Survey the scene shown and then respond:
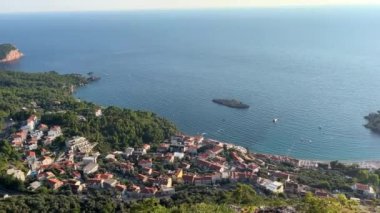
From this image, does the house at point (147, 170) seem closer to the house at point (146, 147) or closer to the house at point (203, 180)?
the house at point (203, 180)

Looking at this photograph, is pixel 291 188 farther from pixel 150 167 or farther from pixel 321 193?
pixel 150 167

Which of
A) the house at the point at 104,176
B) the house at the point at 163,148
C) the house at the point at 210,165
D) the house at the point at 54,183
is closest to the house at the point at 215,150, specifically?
the house at the point at 210,165

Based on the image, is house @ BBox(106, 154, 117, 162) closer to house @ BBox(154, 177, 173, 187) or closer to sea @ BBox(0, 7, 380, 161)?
house @ BBox(154, 177, 173, 187)

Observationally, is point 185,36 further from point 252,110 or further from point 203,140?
point 203,140

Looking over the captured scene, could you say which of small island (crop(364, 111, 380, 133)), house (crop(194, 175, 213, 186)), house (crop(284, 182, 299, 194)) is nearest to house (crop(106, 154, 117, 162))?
house (crop(194, 175, 213, 186))

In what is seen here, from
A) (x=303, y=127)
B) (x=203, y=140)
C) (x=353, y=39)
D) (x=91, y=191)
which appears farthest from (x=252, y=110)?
(x=353, y=39)

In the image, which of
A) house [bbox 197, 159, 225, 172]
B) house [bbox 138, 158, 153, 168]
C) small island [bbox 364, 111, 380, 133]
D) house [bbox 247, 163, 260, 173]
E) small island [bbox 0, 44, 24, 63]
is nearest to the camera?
house [bbox 197, 159, 225, 172]

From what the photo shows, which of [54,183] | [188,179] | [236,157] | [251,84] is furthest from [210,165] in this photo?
[251,84]
